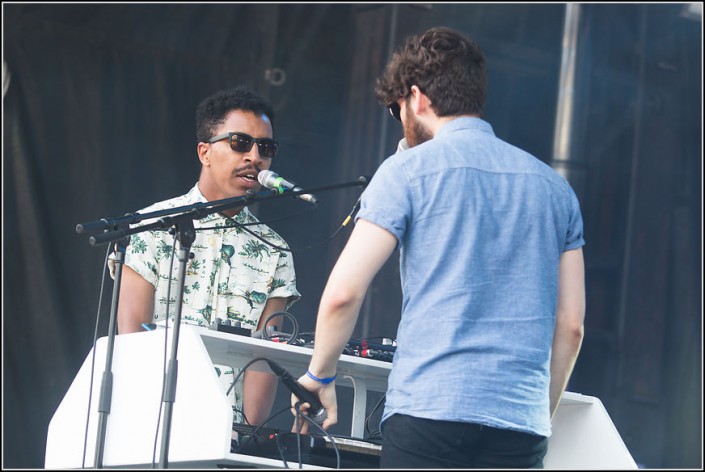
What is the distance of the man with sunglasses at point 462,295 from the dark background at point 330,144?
2.15 meters

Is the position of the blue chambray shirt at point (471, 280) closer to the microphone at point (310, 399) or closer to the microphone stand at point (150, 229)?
the microphone at point (310, 399)

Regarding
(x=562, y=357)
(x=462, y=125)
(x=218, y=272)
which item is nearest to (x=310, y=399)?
(x=562, y=357)

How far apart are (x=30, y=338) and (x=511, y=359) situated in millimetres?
3148

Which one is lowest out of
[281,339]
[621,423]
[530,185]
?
[621,423]

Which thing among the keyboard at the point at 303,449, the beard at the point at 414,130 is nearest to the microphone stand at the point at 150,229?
the keyboard at the point at 303,449

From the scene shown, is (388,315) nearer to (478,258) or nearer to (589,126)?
(589,126)

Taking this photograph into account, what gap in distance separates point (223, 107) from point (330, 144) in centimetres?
193

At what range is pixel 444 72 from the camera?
2365mm

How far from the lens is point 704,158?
624 cm

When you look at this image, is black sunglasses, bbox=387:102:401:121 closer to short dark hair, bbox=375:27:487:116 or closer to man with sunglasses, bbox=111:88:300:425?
short dark hair, bbox=375:27:487:116

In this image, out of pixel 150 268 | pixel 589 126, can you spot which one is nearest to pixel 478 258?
pixel 150 268

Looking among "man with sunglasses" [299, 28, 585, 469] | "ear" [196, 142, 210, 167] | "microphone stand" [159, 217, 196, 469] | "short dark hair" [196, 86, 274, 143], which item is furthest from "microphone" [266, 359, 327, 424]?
"short dark hair" [196, 86, 274, 143]

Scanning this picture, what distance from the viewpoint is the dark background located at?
4758 mm

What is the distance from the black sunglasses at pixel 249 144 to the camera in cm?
352
